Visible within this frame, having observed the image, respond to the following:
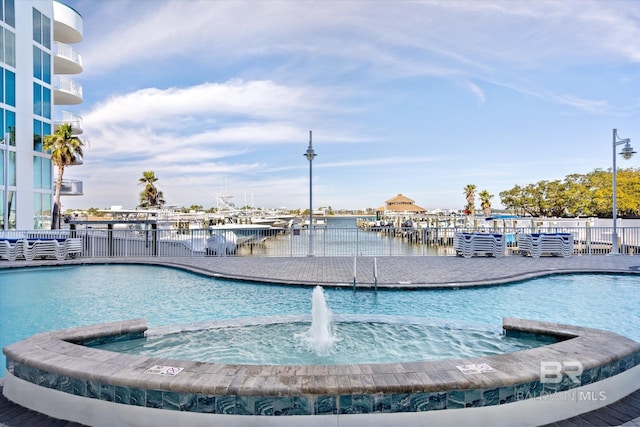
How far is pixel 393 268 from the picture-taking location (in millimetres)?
10086

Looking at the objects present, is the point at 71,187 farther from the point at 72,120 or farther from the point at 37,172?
the point at 72,120

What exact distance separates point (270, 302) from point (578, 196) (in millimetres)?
42744

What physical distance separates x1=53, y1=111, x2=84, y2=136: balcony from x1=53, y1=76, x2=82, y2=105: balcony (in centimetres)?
110

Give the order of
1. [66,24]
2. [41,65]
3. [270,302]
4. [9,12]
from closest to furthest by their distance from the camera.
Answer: [270,302]
[9,12]
[41,65]
[66,24]

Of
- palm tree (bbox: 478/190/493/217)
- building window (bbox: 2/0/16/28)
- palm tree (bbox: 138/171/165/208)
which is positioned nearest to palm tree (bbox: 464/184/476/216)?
palm tree (bbox: 478/190/493/217)

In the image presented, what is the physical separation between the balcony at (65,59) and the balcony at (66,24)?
81 centimetres

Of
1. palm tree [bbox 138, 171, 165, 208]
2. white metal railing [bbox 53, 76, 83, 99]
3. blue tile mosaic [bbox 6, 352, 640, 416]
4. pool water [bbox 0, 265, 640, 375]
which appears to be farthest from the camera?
palm tree [bbox 138, 171, 165, 208]

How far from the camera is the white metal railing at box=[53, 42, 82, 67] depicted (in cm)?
2302

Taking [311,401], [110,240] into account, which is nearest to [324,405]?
[311,401]

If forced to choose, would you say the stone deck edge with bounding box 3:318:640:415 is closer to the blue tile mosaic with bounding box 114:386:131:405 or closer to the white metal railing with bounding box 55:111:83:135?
the blue tile mosaic with bounding box 114:386:131:405

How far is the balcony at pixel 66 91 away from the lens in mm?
23375

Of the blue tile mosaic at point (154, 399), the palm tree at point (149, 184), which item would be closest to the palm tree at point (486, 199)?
the palm tree at point (149, 184)

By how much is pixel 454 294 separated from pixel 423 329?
105 inches

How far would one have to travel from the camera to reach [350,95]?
19.3 metres
